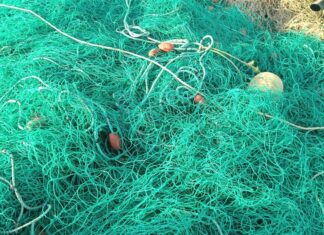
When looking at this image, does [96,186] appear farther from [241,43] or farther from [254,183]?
[241,43]

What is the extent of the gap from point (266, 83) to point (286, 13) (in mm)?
1311

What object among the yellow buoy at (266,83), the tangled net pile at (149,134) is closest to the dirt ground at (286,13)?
the tangled net pile at (149,134)

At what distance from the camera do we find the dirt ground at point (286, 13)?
3.49 m

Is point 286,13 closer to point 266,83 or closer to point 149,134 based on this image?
point 266,83

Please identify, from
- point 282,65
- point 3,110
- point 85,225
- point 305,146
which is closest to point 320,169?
point 305,146

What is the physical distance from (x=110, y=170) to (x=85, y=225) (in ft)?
1.13

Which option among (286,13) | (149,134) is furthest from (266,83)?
(286,13)

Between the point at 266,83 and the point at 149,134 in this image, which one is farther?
the point at 266,83

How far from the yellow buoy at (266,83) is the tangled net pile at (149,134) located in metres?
0.06

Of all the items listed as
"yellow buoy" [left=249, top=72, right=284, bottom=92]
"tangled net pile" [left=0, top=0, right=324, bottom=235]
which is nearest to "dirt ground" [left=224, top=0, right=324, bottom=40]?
"tangled net pile" [left=0, top=0, right=324, bottom=235]

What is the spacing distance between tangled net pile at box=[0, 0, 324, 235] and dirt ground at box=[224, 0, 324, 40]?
462 millimetres

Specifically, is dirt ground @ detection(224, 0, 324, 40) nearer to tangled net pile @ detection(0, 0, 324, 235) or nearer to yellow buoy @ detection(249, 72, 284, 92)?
tangled net pile @ detection(0, 0, 324, 235)

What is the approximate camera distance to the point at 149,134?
2467 mm

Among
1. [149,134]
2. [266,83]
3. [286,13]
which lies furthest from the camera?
[286,13]
